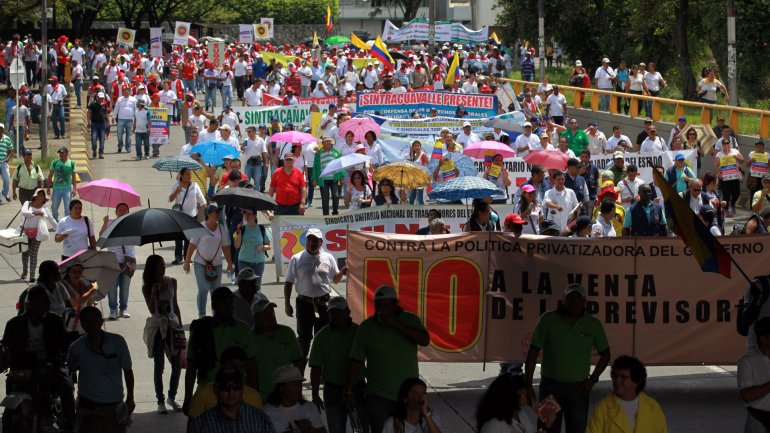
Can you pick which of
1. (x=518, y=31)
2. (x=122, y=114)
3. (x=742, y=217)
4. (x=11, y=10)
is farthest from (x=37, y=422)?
(x=518, y=31)

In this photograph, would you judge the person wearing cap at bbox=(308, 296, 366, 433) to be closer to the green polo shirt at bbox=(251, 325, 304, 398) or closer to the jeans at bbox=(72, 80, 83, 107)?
the green polo shirt at bbox=(251, 325, 304, 398)

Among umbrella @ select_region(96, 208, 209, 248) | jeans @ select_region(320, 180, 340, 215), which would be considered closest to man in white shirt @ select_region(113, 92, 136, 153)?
jeans @ select_region(320, 180, 340, 215)

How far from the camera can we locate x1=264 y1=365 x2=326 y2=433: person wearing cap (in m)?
8.50

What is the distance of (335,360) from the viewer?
32.7 ft

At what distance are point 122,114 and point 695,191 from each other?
1779cm

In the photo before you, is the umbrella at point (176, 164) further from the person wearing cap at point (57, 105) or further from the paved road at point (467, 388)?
→ the person wearing cap at point (57, 105)

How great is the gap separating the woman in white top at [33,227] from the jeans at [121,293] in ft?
9.78

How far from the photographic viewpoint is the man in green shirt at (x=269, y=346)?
994 centimetres

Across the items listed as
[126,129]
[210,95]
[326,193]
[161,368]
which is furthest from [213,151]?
[210,95]

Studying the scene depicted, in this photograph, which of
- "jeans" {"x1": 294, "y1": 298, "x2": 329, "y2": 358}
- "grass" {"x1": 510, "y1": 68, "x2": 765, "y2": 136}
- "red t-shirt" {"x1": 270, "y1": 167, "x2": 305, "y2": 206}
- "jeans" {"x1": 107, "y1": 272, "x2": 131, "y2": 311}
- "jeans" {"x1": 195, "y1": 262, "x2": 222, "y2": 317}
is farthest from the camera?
"grass" {"x1": 510, "y1": 68, "x2": 765, "y2": 136}

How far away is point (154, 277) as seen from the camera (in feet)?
39.0

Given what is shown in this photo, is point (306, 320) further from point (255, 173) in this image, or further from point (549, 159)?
point (255, 173)

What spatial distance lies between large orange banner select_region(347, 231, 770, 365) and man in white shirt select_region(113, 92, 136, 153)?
69.0 ft

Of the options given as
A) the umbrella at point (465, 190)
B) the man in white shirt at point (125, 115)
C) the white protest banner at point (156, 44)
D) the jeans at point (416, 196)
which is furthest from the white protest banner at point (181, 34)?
the umbrella at point (465, 190)
